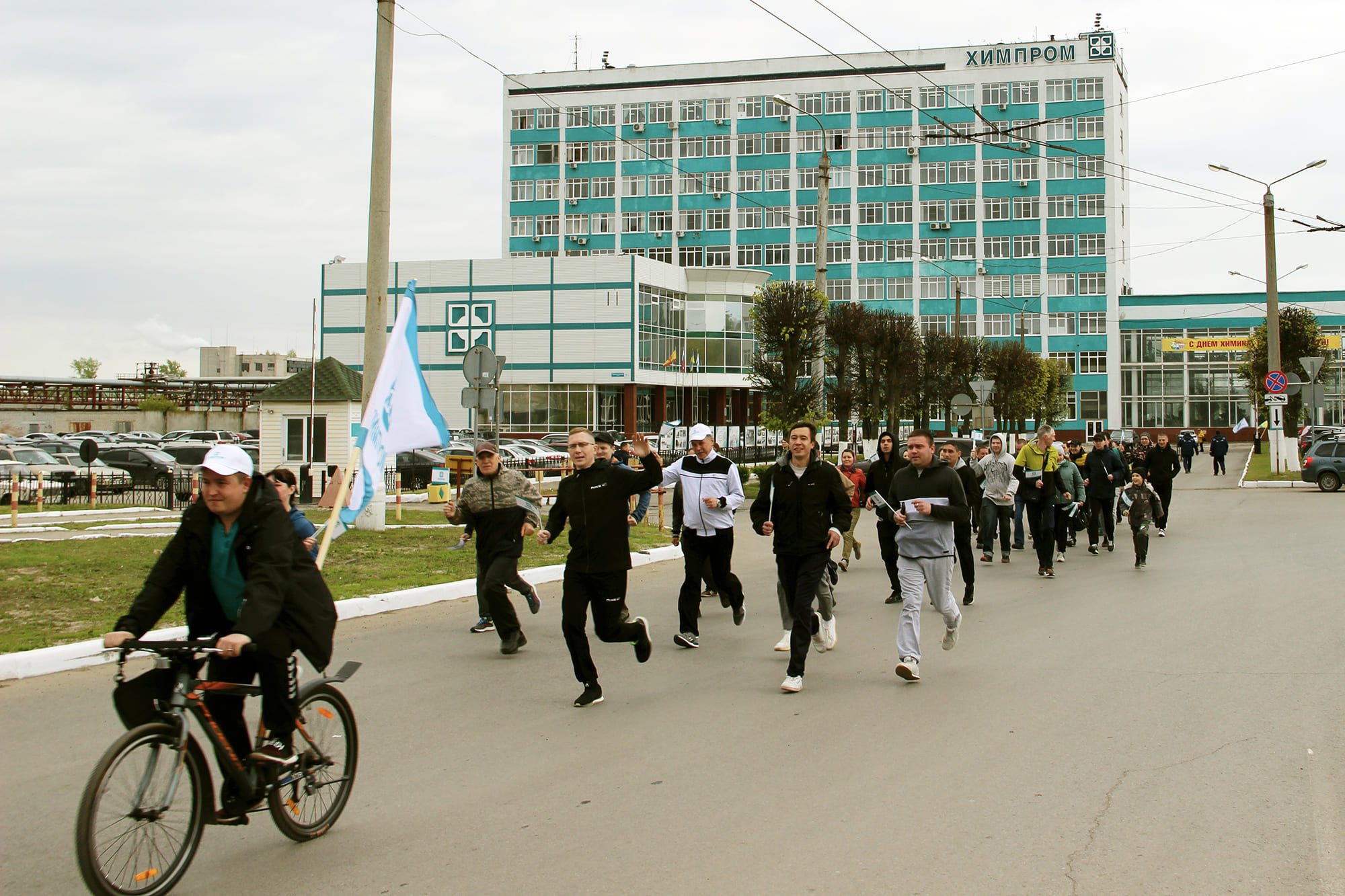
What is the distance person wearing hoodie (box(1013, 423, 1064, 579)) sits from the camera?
47.8 feet

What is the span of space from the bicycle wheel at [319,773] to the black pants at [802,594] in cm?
354

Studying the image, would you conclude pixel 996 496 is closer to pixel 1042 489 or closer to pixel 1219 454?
pixel 1042 489

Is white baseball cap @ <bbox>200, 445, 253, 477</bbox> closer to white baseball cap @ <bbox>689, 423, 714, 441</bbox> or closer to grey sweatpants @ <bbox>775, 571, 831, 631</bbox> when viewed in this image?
grey sweatpants @ <bbox>775, 571, 831, 631</bbox>

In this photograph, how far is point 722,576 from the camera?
10320 mm

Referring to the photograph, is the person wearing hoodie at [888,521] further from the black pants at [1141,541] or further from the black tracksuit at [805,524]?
the black pants at [1141,541]

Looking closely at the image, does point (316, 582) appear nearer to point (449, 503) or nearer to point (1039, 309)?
point (449, 503)

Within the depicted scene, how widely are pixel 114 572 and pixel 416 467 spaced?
2140 centimetres

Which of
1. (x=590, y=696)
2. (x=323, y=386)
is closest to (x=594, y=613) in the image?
(x=590, y=696)

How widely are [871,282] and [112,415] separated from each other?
52083mm

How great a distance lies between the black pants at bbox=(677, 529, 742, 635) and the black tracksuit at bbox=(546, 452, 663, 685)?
5.85 feet

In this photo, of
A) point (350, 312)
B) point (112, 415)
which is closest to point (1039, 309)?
point (350, 312)

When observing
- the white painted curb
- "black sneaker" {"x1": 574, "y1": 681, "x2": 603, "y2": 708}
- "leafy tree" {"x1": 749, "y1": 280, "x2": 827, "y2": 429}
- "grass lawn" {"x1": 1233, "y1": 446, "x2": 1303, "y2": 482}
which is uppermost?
"leafy tree" {"x1": 749, "y1": 280, "x2": 827, "y2": 429}

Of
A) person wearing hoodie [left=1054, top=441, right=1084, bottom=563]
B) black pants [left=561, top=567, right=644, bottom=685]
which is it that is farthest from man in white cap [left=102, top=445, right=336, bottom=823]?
person wearing hoodie [left=1054, top=441, right=1084, bottom=563]

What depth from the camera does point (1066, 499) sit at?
15883mm
